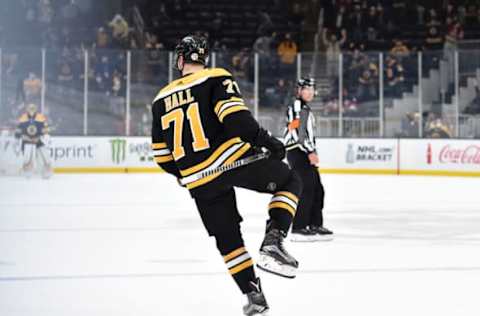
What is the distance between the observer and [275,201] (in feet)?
10.4

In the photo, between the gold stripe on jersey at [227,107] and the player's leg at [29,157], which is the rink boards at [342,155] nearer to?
the player's leg at [29,157]

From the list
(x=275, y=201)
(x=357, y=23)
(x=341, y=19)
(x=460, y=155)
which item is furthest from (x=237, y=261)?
(x=341, y=19)

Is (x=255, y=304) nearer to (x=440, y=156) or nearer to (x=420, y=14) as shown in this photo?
(x=440, y=156)

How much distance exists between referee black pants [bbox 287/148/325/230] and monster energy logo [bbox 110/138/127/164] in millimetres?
9064

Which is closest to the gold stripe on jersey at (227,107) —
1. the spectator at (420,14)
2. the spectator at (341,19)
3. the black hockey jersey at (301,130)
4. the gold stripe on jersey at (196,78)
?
the gold stripe on jersey at (196,78)

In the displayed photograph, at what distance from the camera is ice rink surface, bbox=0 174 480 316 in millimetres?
3447

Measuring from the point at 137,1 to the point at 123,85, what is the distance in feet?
23.2

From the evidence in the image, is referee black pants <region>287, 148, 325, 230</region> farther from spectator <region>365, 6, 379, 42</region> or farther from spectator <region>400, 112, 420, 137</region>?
spectator <region>365, 6, 379, 42</region>

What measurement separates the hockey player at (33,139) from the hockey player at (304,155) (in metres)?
8.20

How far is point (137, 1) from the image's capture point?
67.9 feet

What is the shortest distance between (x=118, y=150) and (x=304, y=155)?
365 inches

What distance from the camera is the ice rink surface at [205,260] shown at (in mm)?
3447

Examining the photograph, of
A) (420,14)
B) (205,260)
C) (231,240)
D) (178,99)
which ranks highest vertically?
(420,14)

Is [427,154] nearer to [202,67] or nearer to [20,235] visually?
[20,235]
